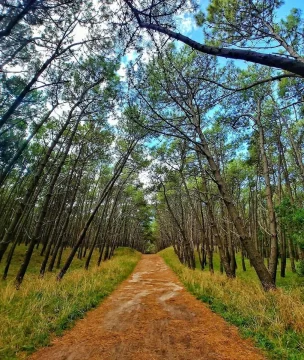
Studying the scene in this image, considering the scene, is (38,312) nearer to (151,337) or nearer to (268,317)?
(151,337)

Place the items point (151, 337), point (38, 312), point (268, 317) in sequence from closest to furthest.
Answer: point (151, 337), point (268, 317), point (38, 312)

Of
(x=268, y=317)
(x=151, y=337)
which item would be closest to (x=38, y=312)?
(x=151, y=337)

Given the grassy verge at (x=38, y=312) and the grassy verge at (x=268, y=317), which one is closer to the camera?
the grassy verge at (x=268, y=317)

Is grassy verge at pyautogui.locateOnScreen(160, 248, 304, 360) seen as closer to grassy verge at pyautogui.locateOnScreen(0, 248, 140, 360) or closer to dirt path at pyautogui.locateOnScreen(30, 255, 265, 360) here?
dirt path at pyautogui.locateOnScreen(30, 255, 265, 360)

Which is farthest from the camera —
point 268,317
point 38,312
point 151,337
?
point 38,312

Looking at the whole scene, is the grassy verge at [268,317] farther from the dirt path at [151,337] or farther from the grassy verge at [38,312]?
the grassy verge at [38,312]

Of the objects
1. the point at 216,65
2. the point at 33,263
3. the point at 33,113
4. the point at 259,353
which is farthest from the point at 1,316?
the point at 33,263

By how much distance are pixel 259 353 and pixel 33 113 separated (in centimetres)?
1244

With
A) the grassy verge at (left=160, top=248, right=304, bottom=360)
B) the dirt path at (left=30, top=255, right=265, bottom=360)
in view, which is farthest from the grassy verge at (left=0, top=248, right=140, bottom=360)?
the grassy verge at (left=160, top=248, right=304, bottom=360)

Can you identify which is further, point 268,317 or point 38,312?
point 38,312

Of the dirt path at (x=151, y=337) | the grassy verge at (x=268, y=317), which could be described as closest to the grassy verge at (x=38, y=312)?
the dirt path at (x=151, y=337)

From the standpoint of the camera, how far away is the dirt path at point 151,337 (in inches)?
146

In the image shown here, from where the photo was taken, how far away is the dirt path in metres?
3.72

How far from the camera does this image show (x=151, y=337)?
4441 mm
